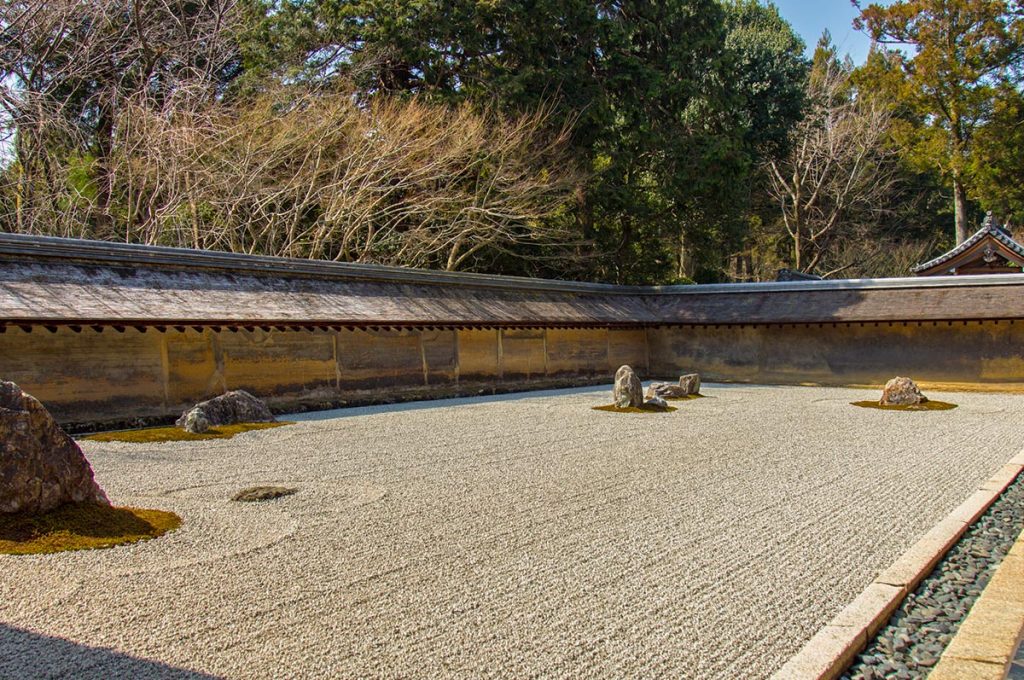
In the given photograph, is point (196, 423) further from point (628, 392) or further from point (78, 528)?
point (628, 392)

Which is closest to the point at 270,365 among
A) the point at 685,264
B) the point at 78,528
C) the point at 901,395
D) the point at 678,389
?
the point at 678,389

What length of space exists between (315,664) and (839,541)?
137 inches

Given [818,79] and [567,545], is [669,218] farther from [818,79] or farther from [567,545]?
[567,545]

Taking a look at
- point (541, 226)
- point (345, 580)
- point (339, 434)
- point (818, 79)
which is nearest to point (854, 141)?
point (818, 79)

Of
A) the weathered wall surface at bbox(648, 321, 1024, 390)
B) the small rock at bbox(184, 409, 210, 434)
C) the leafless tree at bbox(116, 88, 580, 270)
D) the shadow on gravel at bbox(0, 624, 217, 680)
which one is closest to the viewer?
the shadow on gravel at bbox(0, 624, 217, 680)

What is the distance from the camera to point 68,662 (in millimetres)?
3225

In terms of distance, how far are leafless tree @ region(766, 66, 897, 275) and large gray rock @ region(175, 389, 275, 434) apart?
26.1 meters

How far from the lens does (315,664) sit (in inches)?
127

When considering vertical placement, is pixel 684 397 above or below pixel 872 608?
above

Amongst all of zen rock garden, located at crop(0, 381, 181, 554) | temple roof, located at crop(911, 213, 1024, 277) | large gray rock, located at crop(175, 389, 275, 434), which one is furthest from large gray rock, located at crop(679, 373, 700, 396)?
temple roof, located at crop(911, 213, 1024, 277)

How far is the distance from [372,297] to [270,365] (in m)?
2.70

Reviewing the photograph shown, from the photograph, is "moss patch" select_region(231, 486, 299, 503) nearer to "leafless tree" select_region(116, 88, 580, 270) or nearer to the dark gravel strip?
the dark gravel strip

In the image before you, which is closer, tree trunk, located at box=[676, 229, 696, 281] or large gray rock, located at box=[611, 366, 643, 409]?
large gray rock, located at box=[611, 366, 643, 409]

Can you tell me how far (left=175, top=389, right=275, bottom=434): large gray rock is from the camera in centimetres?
1012
